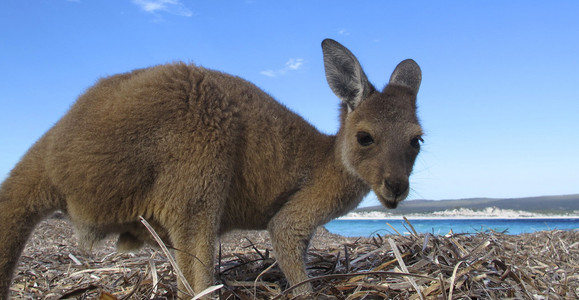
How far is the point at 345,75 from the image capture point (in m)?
4.47

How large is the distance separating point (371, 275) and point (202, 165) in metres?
1.50

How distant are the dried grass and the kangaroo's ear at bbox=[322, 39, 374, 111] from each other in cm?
145

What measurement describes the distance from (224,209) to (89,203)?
1.06 meters

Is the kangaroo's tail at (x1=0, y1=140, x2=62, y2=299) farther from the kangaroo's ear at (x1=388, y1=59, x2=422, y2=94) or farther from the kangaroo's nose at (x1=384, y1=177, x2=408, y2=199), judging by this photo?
the kangaroo's ear at (x1=388, y1=59, x2=422, y2=94)

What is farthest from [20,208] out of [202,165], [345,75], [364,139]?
[345,75]

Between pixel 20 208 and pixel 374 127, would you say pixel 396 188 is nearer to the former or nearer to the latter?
pixel 374 127

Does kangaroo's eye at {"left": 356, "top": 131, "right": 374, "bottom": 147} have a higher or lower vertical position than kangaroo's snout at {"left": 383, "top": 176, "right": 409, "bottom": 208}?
higher

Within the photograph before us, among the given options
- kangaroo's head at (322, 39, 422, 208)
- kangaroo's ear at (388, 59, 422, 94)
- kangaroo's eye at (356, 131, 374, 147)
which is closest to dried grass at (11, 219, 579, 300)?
kangaroo's head at (322, 39, 422, 208)

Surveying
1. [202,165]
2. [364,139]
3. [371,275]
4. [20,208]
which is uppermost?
[364,139]

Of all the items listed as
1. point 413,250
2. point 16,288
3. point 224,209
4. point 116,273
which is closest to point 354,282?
point 413,250

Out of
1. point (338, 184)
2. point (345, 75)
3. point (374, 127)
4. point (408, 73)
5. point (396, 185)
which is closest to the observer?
point (396, 185)

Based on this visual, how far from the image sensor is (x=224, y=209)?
12.8 ft

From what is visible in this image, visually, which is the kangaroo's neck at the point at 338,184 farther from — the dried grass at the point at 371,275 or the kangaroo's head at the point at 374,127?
the dried grass at the point at 371,275

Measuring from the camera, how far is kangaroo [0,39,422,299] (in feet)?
11.2
